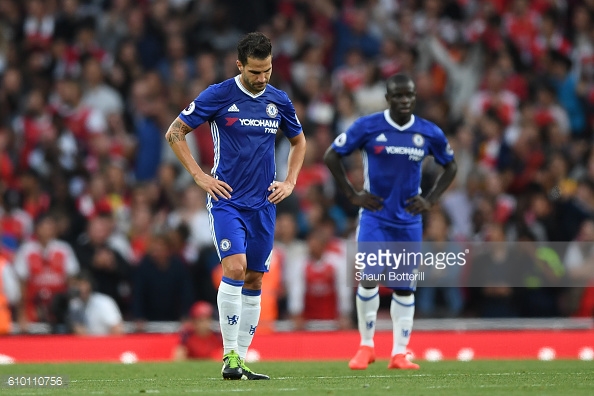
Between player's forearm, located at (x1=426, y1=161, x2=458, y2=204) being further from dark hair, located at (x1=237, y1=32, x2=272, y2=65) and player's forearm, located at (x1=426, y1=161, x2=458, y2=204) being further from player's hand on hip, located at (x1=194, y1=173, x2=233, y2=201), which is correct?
dark hair, located at (x1=237, y1=32, x2=272, y2=65)

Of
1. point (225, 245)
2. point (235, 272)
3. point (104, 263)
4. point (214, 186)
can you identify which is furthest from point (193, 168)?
point (104, 263)

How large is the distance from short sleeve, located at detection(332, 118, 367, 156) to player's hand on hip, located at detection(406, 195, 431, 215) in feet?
2.56

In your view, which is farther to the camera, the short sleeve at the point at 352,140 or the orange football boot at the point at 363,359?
the short sleeve at the point at 352,140

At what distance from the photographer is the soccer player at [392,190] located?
40.3 feet

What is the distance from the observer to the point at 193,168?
33.5 feet

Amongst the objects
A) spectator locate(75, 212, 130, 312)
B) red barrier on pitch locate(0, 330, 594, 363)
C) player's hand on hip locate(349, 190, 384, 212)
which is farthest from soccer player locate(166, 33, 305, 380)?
spectator locate(75, 212, 130, 312)

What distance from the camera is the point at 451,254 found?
16812 millimetres

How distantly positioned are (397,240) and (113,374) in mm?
3171

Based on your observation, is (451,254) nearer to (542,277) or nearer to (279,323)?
(542,277)

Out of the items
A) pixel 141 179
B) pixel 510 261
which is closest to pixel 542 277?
pixel 510 261

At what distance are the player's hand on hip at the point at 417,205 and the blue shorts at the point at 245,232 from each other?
234cm

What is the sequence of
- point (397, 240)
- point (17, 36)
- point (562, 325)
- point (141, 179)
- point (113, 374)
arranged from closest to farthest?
point (113, 374) < point (397, 240) < point (562, 325) < point (141, 179) < point (17, 36)

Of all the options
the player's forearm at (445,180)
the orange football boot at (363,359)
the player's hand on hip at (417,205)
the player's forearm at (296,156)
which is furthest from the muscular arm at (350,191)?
the player's forearm at (296,156)

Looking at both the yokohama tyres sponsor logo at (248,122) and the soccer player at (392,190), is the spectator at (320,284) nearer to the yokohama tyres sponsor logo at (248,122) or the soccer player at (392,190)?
the soccer player at (392,190)
